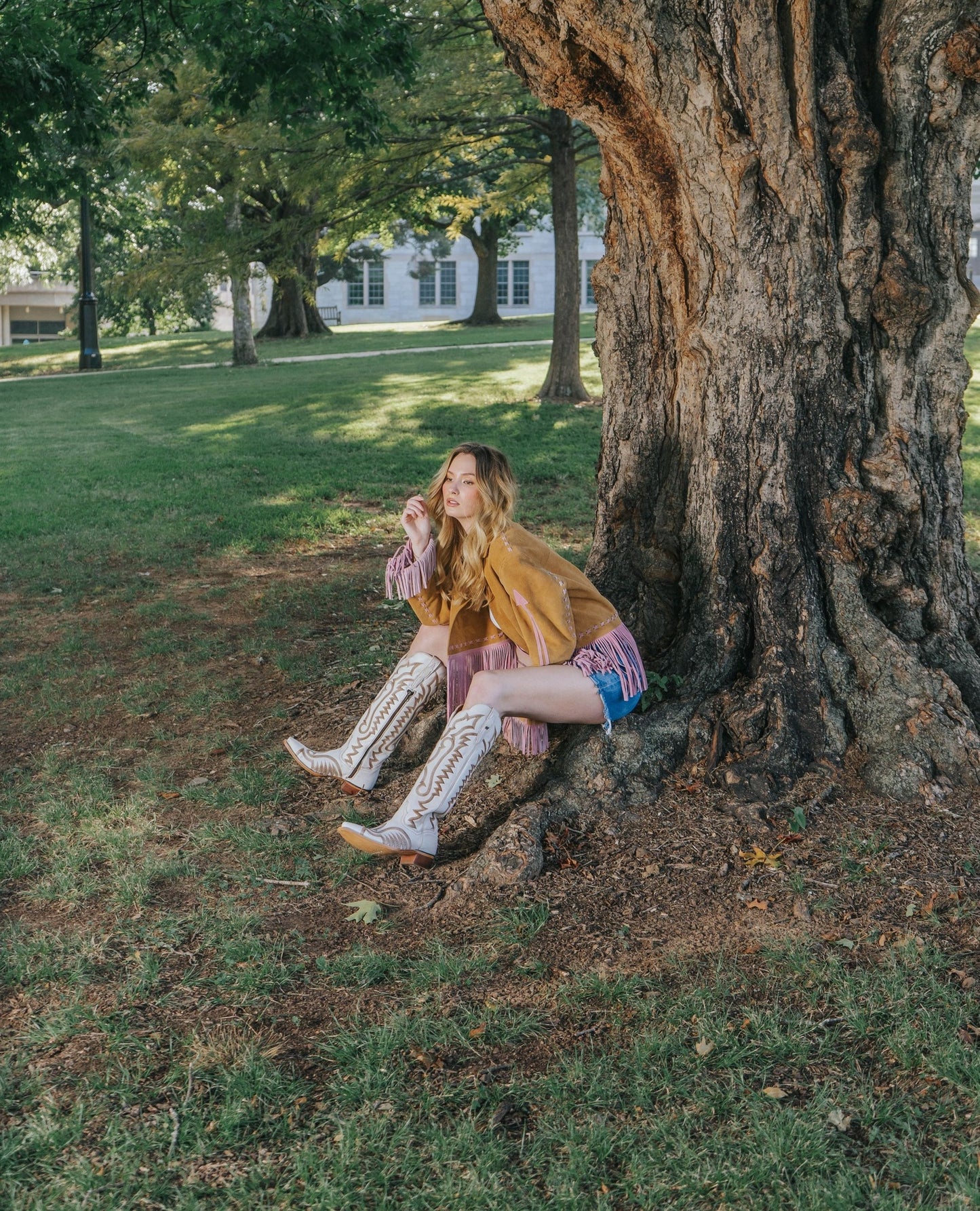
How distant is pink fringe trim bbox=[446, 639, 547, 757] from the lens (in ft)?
14.3

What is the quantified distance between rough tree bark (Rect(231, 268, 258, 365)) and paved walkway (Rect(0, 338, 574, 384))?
1.15ft

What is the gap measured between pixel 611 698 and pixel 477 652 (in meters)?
0.56

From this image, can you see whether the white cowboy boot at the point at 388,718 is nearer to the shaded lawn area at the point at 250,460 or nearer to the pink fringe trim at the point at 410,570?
the pink fringe trim at the point at 410,570

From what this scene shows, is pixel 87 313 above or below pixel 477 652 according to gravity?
above

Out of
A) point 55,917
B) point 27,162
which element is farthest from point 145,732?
point 27,162

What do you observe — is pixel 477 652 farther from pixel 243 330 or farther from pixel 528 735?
pixel 243 330

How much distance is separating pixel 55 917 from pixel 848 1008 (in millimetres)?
2475

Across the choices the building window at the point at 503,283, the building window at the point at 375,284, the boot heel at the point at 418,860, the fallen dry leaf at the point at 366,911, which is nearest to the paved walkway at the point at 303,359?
the boot heel at the point at 418,860

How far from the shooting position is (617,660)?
13.9 feet

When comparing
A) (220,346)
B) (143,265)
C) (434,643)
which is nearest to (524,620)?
(434,643)

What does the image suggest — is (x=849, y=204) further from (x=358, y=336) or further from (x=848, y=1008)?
(x=358, y=336)

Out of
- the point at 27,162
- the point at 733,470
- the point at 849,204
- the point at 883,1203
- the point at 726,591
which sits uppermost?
the point at 27,162

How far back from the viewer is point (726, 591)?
4.54 metres

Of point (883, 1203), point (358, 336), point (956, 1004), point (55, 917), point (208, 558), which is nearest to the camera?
point (883, 1203)
